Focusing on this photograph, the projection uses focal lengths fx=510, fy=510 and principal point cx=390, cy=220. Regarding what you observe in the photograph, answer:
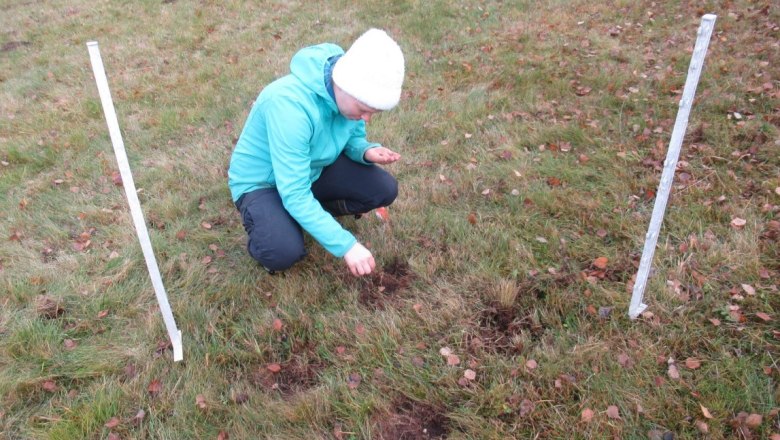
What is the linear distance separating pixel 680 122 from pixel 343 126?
174 cm

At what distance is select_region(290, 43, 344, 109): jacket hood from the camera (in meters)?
2.64

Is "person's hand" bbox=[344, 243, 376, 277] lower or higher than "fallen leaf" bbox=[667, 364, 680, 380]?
higher

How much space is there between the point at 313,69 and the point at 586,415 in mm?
2099

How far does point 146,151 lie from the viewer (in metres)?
4.84

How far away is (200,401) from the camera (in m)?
2.44

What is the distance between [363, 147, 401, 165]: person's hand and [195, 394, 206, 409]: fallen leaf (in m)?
1.66

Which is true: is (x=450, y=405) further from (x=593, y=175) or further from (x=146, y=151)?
(x=146, y=151)

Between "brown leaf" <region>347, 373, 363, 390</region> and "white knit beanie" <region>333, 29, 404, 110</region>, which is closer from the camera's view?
"white knit beanie" <region>333, 29, 404, 110</region>

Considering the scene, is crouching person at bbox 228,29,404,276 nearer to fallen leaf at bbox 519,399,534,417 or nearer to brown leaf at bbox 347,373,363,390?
brown leaf at bbox 347,373,363,390

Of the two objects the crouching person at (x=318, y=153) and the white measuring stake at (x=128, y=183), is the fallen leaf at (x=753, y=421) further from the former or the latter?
the white measuring stake at (x=128, y=183)

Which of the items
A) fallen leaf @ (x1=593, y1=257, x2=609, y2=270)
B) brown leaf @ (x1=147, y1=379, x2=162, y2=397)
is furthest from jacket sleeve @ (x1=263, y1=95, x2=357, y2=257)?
fallen leaf @ (x1=593, y1=257, x2=609, y2=270)

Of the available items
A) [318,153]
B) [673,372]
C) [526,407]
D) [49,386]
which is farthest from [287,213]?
[673,372]

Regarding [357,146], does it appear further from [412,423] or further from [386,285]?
[412,423]

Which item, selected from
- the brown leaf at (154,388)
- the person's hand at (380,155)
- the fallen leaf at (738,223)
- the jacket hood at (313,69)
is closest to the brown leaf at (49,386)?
the brown leaf at (154,388)
